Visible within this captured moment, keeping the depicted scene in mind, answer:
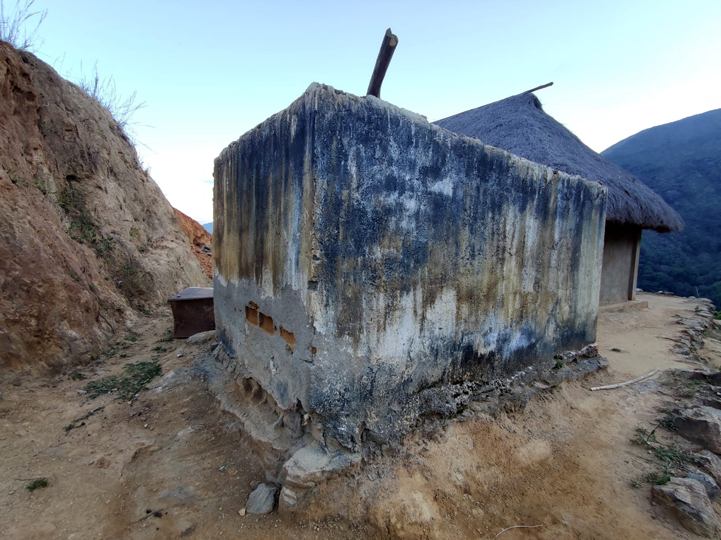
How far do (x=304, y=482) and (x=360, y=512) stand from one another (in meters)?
0.33

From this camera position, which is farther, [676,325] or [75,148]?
[676,325]

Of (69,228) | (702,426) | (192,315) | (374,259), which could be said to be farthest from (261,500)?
(69,228)

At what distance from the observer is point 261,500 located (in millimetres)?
2051

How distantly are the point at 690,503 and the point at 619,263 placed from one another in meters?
7.59

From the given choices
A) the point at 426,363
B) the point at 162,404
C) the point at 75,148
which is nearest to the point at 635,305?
the point at 426,363

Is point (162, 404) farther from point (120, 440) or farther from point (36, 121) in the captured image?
point (36, 121)

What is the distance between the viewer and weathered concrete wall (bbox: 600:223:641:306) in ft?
26.5

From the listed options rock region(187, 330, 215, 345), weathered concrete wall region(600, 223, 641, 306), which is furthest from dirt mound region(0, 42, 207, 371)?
weathered concrete wall region(600, 223, 641, 306)

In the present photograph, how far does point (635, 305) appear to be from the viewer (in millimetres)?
8617

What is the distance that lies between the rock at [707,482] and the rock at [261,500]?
2.78 metres

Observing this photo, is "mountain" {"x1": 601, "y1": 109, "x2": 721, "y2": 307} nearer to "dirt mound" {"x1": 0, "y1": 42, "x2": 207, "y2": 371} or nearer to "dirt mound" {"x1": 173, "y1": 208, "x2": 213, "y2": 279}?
"dirt mound" {"x1": 173, "y1": 208, "x2": 213, "y2": 279}

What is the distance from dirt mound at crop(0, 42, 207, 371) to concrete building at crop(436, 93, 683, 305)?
7.16 meters

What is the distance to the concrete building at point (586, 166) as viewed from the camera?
685cm

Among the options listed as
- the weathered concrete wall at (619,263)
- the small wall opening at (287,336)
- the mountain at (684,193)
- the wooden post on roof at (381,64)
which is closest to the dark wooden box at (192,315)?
the small wall opening at (287,336)
